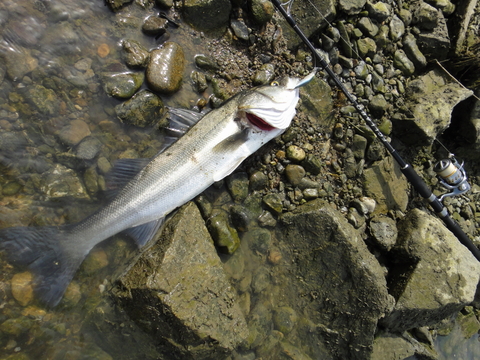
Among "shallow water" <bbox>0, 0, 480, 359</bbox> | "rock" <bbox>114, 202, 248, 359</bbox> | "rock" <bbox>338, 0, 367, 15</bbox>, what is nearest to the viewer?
"rock" <bbox>114, 202, 248, 359</bbox>

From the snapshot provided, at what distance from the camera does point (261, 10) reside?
4.09m

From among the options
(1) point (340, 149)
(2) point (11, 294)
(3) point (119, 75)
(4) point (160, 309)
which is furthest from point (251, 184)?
(2) point (11, 294)

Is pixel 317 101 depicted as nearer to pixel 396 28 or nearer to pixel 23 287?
pixel 396 28

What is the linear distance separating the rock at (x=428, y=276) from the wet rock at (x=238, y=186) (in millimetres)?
2455

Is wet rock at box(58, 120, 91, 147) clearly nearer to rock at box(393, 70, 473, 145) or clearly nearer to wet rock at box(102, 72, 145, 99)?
wet rock at box(102, 72, 145, 99)

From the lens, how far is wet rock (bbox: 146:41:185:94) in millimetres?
3713

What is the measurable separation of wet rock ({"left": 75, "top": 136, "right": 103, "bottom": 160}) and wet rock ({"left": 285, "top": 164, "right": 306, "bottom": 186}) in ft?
8.26

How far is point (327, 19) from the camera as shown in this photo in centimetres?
435

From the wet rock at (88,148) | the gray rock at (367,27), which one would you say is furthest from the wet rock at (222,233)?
the gray rock at (367,27)

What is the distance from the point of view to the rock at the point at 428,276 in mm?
3895

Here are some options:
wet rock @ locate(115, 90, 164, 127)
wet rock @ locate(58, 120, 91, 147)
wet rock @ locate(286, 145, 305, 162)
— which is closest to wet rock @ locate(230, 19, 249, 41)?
wet rock @ locate(115, 90, 164, 127)

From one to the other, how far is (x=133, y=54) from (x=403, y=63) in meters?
4.46

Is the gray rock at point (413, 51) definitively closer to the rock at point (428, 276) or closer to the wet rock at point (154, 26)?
the rock at point (428, 276)

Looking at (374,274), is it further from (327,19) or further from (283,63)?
(327,19)
